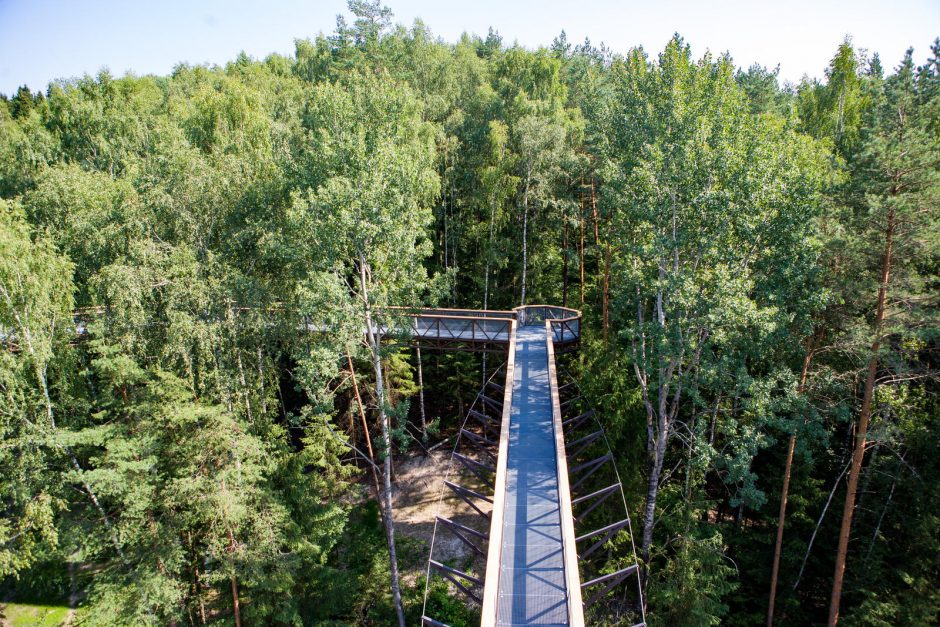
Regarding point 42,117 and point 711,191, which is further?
point 42,117

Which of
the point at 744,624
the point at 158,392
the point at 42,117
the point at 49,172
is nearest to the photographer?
the point at 158,392

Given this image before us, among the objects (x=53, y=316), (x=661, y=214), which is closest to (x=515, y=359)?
(x=661, y=214)

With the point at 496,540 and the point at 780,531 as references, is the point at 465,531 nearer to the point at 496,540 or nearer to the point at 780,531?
the point at 496,540

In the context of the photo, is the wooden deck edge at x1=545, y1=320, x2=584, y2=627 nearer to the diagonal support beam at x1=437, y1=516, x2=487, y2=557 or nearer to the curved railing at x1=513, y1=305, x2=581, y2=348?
the diagonal support beam at x1=437, y1=516, x2=487, y2=557

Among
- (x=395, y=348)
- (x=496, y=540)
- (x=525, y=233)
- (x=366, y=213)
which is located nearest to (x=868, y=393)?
(x=496, y=540)

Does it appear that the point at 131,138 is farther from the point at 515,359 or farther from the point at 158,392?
the point at 515,359

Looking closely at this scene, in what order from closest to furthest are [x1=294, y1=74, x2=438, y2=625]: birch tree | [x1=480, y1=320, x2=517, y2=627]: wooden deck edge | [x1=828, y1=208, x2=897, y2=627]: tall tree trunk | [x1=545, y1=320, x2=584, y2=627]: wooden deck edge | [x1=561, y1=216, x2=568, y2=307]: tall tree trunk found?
[x1=545, y1=320, x2=584, y2=627]: wooden deck edge → [x1=480, y1=320, x2=517, y2=627]: wooden deck edge → [x1=828, y1=208, x2=897, y2=627]: tall tree trunk → [x1=294, y1=74, x2=438, y2=625]: birch tree → [x1=561, y1=216, x2=568, y2=307]: tall tree trunk

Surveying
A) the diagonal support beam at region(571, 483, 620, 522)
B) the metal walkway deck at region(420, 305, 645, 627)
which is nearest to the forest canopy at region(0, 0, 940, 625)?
the diagonal support beam at region(571, 483, 620, 522)
